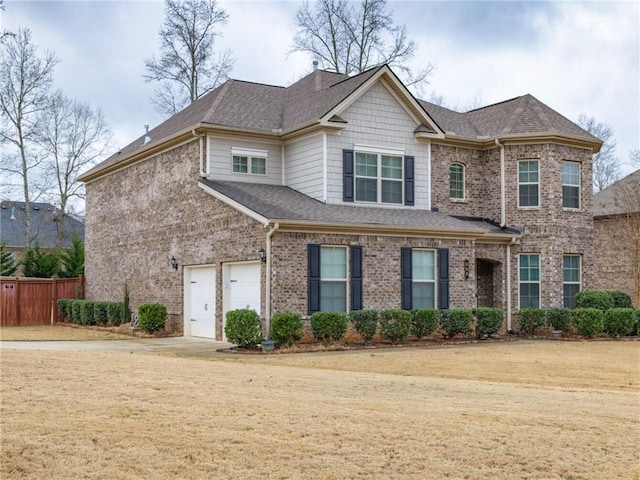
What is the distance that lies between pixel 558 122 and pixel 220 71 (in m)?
20.0

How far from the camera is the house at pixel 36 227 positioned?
50000 mm

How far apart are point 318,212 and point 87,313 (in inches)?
476

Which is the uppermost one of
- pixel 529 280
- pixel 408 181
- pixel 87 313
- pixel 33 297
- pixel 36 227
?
pixel 36 227

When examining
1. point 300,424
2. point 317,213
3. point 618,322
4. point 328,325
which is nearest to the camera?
point 300,424

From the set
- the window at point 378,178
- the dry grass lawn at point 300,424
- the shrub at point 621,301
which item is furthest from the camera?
the shrub at point 621,301

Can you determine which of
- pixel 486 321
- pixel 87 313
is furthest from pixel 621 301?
pixel 87 313

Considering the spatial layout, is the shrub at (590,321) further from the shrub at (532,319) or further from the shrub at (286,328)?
the shrub at (286,328)

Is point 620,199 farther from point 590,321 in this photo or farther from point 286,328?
point 286,328

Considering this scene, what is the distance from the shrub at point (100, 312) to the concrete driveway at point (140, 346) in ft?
18.2

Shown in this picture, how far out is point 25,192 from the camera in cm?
4469

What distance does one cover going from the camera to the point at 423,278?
22.8 meters

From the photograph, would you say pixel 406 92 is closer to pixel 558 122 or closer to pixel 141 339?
pixel 558 122

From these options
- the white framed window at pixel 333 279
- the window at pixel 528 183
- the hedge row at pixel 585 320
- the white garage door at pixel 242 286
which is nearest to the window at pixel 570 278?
the hedge row at pixel 585 320

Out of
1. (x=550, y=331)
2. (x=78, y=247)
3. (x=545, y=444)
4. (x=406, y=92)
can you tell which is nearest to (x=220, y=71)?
(x=78, y=247)
